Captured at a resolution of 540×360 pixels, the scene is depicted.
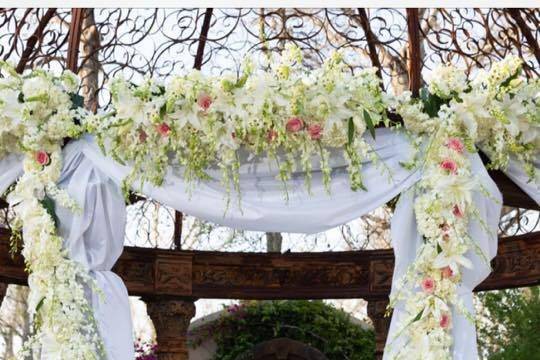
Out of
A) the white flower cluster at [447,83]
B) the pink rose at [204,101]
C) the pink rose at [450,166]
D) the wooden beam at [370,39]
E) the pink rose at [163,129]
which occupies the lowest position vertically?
the pink rose at [450,166]

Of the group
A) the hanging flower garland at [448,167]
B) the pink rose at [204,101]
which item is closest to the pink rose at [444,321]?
the hanging flower garland at [448,167]

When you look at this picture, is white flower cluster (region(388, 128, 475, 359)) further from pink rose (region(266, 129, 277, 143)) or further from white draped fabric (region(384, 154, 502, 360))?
pink rose (region(266, 129, 277, 143))

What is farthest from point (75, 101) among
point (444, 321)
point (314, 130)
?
point (444, 321)

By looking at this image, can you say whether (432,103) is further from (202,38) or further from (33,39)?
(33,39)

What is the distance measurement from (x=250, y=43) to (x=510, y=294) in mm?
3409

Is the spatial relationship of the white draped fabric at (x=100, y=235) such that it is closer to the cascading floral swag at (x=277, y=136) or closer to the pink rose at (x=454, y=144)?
the cascading floral swag at (x=277, y=136)

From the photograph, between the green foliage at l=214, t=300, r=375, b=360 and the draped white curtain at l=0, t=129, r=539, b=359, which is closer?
the draped white curtain at l=0, t=129, r=539, b=359

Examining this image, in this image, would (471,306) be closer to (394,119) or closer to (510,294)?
(394,119)

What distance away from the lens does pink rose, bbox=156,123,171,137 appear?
6129 mm

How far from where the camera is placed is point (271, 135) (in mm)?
6137

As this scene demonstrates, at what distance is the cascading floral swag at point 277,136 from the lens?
238 inches

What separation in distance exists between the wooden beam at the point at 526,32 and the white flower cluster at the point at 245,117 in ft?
8.38

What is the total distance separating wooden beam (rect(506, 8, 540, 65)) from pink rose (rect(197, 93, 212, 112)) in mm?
3075

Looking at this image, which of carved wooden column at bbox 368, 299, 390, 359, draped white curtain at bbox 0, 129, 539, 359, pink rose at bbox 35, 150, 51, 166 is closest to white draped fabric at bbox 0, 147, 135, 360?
draped white curtain at bbox 0, 129, 539, 359
